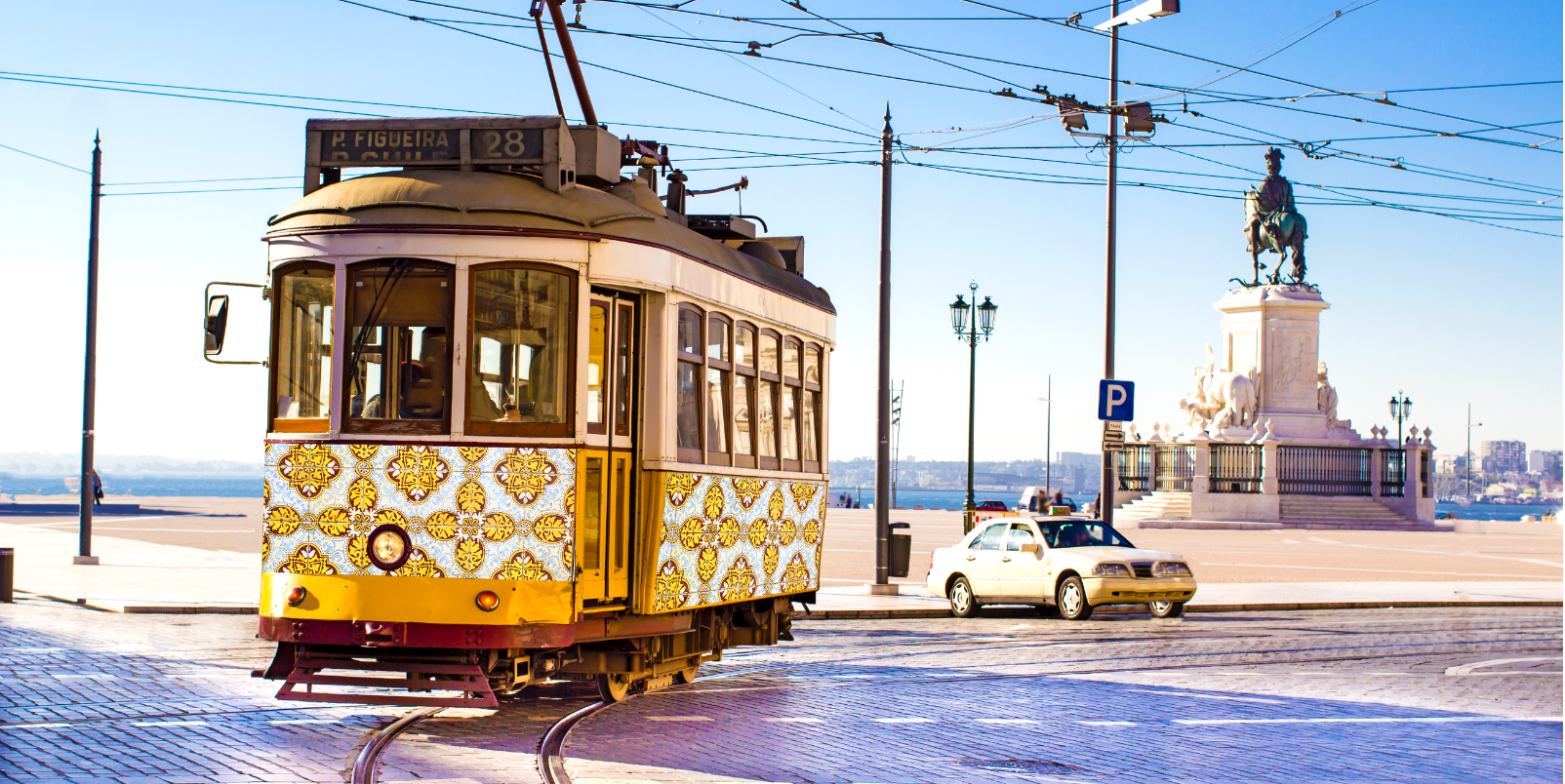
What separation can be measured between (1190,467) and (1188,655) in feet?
122

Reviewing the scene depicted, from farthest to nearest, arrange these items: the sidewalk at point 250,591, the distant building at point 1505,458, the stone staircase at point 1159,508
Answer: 1. the stone staircase at point 1159,508
2. the sidewalk at point 250,591
3. the distant building at point 1505,458

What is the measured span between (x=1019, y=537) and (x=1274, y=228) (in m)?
35.5

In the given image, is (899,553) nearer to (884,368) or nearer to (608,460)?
(884,368)

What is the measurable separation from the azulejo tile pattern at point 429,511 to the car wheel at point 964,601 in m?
11.8

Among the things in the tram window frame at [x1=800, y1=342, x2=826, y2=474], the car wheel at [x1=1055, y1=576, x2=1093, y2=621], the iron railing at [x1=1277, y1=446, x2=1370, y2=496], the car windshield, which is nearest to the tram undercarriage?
the tram window frame at [x1=800, y1=342, x2=826, y2=474]

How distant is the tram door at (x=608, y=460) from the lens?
9078 millimetres

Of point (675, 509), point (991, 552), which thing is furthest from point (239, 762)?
point (991, 552)

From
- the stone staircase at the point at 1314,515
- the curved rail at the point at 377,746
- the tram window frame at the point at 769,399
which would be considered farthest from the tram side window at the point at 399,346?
the stone staircase at the point at 1314,515

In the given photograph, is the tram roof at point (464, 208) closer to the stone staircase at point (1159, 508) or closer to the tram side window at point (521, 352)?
the tram side window at point (521, 352)

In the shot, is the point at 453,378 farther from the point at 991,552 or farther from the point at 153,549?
the point at 153,549

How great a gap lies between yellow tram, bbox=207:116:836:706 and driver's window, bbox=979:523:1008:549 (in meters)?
10.5

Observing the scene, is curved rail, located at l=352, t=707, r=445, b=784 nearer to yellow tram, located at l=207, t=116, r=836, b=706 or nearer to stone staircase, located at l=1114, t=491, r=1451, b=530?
yellow tram, located at l=207, t=116, r=836, b=706

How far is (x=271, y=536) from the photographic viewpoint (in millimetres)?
8844

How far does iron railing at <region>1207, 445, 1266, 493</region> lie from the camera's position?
4931 cm
